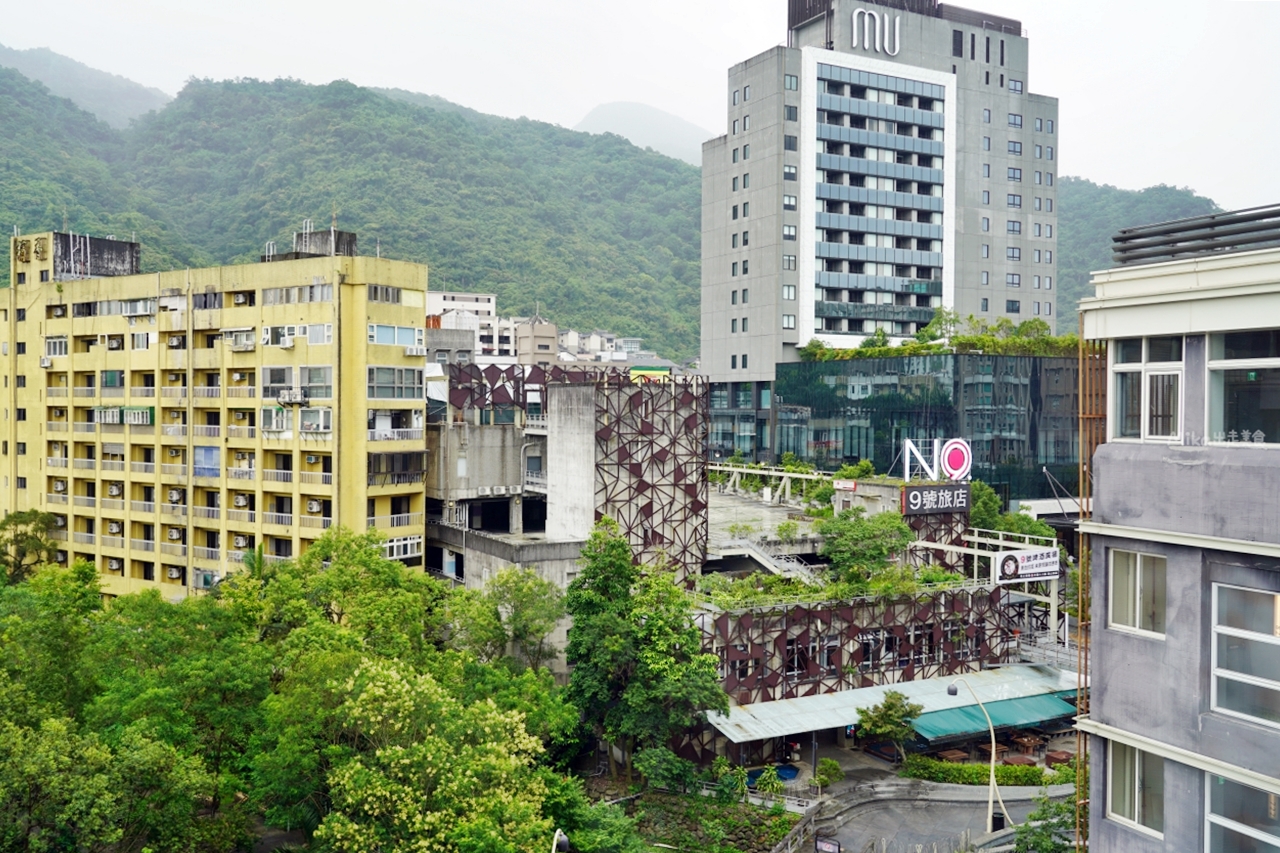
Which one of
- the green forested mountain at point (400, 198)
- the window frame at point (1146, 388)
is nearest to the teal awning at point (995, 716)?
the window frame at point (1146, 388)

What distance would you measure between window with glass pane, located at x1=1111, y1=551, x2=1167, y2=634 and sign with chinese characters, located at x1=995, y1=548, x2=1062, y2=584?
30.3 meters

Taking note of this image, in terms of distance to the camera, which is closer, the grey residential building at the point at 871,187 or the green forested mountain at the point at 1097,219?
the grey residential building at the point at 871,187

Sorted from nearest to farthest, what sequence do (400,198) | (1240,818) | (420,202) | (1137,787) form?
1. (1240,818)
2. (1137,787)
3. (400,198)
4. (420,202)

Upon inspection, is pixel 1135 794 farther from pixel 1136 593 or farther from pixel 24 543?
pixel 24 543

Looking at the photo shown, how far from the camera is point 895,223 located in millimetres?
88438

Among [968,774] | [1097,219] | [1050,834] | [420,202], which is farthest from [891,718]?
[1097,219]

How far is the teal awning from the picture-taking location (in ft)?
127

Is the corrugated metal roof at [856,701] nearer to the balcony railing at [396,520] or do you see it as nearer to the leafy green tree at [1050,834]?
the leafy green tree at [1050,834]

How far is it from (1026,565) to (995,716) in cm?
777

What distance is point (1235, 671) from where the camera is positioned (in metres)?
13.5

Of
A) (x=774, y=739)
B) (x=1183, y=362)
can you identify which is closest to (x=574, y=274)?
(x=774, y=739)

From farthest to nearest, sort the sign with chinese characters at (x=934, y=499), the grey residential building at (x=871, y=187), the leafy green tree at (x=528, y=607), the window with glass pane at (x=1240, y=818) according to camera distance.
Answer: the grey residential building at (x=871, y=187) → the sign with chinese characters at (x=934, y=499) → the leafy green tree at (x=528, y=607) → the window with glass pane at (x=1240, y=818)

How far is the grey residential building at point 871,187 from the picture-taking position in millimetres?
84188

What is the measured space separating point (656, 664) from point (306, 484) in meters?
21.9
